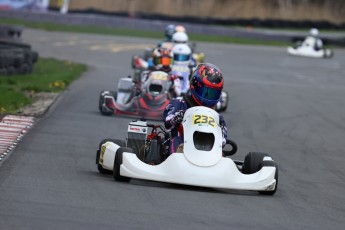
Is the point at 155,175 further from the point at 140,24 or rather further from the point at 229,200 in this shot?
the point at 140,24

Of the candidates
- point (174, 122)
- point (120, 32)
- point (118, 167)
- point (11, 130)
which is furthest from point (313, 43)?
point (118, 167)

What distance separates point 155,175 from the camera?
895 cm

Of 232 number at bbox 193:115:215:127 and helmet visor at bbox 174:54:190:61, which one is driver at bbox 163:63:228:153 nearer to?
232 number at bbox 193:115:215:127

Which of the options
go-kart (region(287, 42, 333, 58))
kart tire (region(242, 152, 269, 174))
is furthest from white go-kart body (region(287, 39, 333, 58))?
kart tire (region(242, 152, 269, 174))

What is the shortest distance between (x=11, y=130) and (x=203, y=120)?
12.5 feet

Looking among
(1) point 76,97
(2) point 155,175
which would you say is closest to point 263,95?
(1) point 76,97

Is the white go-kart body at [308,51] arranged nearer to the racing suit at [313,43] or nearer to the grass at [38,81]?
the racing suit at [313,43]

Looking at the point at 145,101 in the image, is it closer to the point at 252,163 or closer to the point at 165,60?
the point at 165,60

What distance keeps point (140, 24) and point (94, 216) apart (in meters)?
36.4

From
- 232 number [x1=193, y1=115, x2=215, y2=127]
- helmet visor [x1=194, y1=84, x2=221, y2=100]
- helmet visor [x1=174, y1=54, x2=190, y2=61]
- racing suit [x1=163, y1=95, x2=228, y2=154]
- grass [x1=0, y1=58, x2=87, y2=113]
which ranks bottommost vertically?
grass [x1=0, y1=58, x2=87, y2=113]

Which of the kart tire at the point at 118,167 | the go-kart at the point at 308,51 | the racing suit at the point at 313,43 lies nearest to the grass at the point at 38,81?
the kart tire at the point at 118,167

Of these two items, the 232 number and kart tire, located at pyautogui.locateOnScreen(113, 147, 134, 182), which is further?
the 232 number

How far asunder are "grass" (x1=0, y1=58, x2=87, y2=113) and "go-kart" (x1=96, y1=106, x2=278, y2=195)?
556 cm

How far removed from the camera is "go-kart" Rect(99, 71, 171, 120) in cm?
1602
